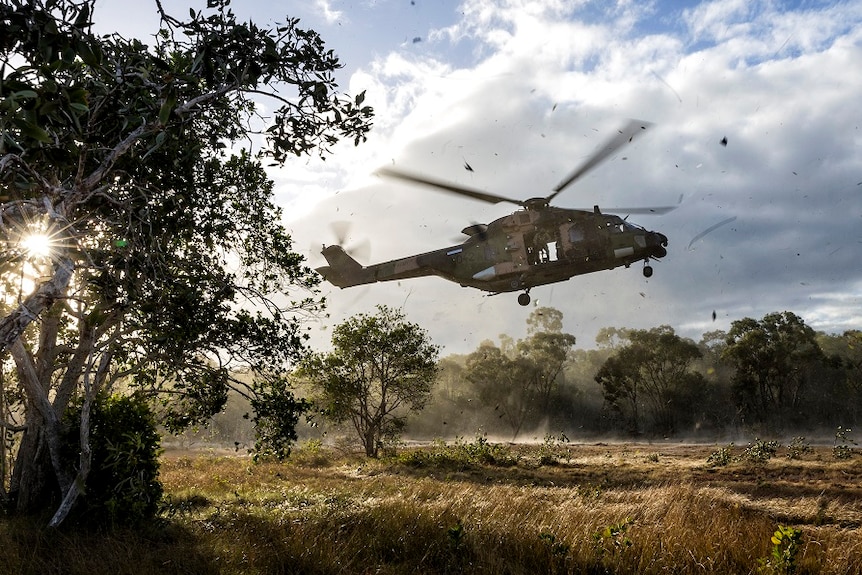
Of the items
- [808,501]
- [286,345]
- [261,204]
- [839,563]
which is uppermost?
[261,204]

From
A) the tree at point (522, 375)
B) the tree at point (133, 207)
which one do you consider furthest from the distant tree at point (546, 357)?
the tree at point (133, 207)

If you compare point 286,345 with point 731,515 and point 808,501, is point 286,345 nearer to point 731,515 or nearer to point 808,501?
point 731,515

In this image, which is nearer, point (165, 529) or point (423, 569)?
point (423, 569)

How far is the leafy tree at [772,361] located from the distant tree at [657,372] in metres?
4.46

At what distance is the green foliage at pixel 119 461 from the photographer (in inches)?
381

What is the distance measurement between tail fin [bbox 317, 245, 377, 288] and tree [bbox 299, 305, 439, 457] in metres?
9.25

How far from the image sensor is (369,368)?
31047 millimetres

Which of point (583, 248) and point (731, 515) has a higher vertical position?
point (583, 248)

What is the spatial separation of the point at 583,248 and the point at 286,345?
905cm

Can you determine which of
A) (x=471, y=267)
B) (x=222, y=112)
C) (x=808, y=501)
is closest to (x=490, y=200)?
(x=471, y=267)

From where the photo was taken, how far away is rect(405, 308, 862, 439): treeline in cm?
4766

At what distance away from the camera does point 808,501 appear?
42.9 ft

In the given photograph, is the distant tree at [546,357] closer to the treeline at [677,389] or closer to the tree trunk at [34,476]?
the treeline at [677,389]

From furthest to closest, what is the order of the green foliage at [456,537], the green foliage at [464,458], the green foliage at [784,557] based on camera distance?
the green foliage at [464,458]
the green foliage at [456,537]
the green foliage at [784,557]
